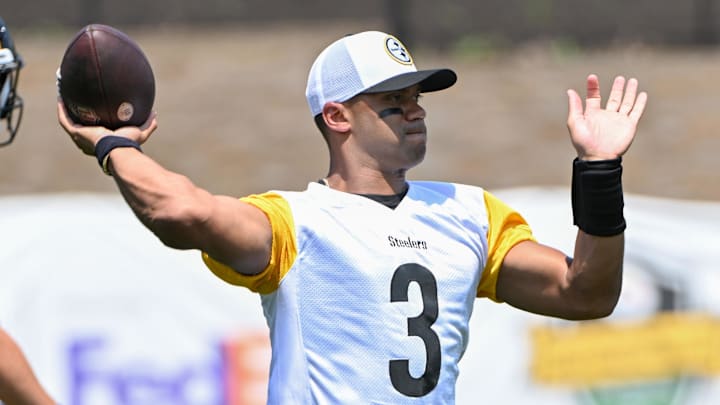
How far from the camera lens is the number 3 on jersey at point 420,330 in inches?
139

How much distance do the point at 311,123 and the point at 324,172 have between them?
140cm

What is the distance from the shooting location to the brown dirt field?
39.8ft

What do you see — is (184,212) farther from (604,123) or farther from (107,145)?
(604,123)

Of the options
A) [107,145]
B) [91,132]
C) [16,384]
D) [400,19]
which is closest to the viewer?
[107,145]

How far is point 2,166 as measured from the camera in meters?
12.6

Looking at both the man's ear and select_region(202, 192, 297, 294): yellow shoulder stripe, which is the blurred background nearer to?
the man's ear

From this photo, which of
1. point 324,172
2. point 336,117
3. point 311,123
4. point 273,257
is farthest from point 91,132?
point 311,123

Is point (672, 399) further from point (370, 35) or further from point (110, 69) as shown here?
point (110, 69)

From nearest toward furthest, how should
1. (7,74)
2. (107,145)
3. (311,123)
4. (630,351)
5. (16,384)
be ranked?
(107,145), (16,384), (7,74), (630,351), (311,123)

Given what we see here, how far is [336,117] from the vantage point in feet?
12.5

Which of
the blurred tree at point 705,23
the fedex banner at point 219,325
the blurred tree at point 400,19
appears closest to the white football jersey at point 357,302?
the fedex banner at point 219,325

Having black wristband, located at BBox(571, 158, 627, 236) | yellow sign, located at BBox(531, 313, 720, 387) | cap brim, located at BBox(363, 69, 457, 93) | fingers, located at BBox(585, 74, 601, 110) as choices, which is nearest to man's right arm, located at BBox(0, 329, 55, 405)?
cap brim, located at BBox(363, 69, 457, 93)

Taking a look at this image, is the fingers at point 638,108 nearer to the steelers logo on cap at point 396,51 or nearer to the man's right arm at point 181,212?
the steelers logo on cap at point 396,51

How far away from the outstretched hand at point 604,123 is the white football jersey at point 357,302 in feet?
1.53
